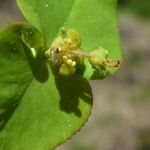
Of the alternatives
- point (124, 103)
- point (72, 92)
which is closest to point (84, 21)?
point (72, 92)

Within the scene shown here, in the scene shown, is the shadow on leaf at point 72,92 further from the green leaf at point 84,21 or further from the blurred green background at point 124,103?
the blurred green background at point 124,103

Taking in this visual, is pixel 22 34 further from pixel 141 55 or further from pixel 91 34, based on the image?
pixel 141 55

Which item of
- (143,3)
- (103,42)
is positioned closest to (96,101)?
(143,3)

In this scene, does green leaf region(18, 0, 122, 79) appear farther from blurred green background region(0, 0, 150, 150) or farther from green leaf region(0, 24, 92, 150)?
blurred green background region(0, 0, 150, 150)

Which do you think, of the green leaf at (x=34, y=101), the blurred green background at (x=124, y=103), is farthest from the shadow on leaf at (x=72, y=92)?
the blurred green background at (x=124, y=103)

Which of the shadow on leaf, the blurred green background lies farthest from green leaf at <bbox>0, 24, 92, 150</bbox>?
the blurred green background

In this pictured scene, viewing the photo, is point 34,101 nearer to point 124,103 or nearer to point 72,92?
point 72,92
